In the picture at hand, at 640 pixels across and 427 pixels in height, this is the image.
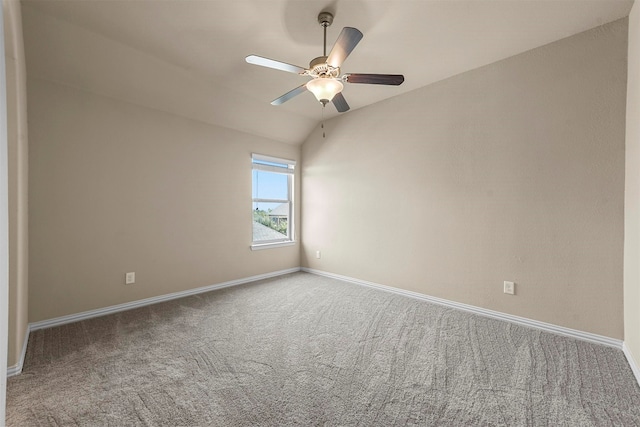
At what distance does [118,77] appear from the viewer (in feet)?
9.43

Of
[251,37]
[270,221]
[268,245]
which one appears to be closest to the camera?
[251,37]

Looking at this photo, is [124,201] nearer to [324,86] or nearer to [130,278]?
[130,278]

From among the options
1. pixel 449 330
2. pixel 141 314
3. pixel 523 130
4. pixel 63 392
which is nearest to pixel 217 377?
pixel 63 392

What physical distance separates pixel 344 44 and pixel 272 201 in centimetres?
314

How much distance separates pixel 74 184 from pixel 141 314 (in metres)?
1.48

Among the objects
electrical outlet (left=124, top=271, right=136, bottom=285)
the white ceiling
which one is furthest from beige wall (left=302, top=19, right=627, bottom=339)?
electrical outlet (left=124, top=271, right=136, bottom=285)

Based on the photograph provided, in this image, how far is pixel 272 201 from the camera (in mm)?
4727

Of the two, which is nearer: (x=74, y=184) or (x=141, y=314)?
(x=74, y=184)

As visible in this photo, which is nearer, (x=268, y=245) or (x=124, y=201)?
(x=124, y=201)

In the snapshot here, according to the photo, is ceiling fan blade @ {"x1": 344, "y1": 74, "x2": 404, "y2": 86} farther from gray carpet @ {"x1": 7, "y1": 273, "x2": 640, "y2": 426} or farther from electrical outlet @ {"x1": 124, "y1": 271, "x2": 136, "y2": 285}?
electrical outlet @ {"x1": 124, "y1": 271, "x2": 136, "y2": 285}

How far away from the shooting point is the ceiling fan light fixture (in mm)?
2189

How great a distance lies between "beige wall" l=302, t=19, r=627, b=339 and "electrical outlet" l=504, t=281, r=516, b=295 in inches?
1.9

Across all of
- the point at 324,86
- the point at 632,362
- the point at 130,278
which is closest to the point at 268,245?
the point at 130,278

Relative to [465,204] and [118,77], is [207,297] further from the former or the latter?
[465,204]
